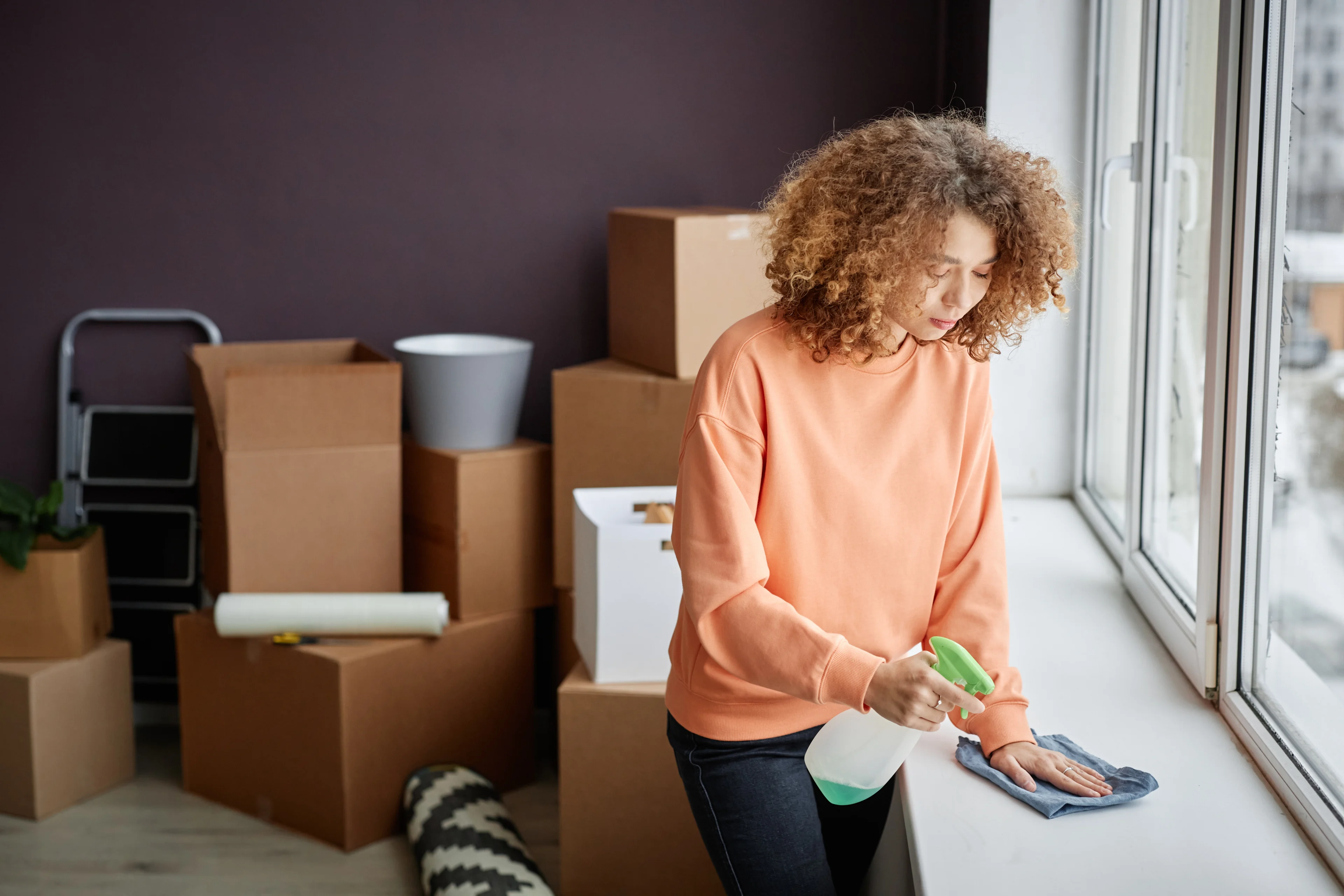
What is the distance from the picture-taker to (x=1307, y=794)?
1125 mm

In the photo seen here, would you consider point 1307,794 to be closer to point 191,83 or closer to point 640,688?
point 640,688

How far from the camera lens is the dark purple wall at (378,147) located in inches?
107

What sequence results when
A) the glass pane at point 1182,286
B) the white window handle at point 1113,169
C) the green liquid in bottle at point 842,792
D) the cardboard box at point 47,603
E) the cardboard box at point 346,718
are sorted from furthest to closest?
the cardboard box at point 47,603 < the cardboard box at point 346,718 < the white window handle at point 1113,169 < the glass pane at point 1182,286 < the green liquid in bottle at point 842,792

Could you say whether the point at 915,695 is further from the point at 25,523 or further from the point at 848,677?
the point at 25,523

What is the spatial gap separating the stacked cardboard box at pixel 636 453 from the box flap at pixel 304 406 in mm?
363

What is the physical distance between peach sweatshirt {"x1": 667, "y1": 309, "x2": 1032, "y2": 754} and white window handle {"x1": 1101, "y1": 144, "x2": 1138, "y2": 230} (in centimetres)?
83

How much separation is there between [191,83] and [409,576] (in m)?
1.26

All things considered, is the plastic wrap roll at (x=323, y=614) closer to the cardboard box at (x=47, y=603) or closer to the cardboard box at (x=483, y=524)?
the cardboard box at (x=483, y=524)

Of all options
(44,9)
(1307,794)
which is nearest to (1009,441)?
(1307,794)

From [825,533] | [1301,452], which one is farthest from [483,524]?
[1301,452]

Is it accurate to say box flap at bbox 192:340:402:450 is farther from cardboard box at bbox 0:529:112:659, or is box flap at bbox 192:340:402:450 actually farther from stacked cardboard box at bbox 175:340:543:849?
cardboard box at bbox 0:529:112:659

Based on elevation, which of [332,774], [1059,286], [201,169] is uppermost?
[201,169]

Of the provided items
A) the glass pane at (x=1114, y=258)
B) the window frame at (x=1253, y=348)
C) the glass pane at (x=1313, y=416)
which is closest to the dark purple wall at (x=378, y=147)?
the glass pane at (x=1114, y=258)

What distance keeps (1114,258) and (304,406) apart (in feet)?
5.25
